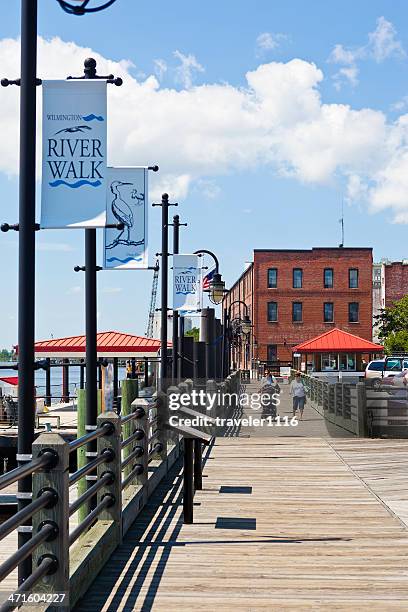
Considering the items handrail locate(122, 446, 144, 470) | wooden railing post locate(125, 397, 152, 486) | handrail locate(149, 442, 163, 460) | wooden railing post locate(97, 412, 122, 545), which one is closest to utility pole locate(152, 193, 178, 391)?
handrail locate(149, 442, 163, 460)

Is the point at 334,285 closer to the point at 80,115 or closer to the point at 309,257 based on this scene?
the point at 309,257

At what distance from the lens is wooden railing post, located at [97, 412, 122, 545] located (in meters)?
8.65

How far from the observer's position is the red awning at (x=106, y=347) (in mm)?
37281

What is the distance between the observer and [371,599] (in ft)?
22.1

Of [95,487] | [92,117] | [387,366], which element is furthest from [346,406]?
[387,366]

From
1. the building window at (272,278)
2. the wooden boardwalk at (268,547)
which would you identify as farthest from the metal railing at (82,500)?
the building window at (272,278)

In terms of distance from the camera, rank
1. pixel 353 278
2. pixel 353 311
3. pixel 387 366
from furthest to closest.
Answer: pixel 353 311
pixel 353 278
pixel 387 366

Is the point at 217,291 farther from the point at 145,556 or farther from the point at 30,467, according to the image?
the point at 30,467

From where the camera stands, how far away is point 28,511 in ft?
18.1

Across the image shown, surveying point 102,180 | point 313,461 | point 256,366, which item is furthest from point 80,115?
point 256,366

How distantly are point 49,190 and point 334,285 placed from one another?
78998 mm

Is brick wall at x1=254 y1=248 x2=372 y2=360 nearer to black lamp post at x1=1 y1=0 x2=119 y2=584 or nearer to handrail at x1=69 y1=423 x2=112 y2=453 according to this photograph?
handrail at x1=69 y1=423 x2=112 y2=453

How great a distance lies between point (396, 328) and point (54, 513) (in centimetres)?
7745

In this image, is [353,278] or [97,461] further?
[353,278]
